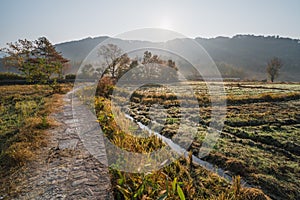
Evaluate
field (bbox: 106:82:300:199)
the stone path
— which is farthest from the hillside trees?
the stone path

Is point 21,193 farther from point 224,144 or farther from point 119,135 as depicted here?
point 224,144

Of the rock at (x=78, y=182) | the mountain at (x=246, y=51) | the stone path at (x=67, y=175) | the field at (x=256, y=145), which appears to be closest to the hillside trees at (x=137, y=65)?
the field at (x=256, y=145)

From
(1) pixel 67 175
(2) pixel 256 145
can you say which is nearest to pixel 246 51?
(2) pixel 256 145

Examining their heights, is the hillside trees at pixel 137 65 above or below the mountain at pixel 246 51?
below

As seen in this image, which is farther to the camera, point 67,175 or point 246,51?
point 246,51

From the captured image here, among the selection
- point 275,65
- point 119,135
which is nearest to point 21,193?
point 119,135

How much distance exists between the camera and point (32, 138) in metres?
5.82

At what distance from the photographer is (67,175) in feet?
13.4

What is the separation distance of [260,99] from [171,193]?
17614 millimetres

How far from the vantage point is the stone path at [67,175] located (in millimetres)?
3506

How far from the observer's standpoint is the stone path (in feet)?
11.5

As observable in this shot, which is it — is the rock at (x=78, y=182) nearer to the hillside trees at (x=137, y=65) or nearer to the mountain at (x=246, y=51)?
the hillside trees at (x=137, y=65)

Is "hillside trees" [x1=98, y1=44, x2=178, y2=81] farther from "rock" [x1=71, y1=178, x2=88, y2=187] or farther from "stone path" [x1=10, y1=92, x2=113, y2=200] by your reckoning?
"rock" [x1=71, y1=178, x2=88, y2=187]

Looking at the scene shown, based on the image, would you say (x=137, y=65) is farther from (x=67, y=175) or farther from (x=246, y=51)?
(x=246, y=51)
